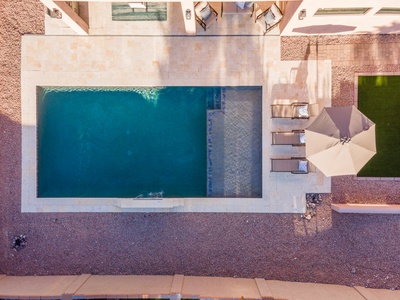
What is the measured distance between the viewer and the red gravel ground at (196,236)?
33.9ft

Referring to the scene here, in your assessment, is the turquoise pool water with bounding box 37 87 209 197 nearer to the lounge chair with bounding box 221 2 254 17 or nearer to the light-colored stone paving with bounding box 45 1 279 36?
the light-colored stone paving with bounding box 45 1 279 36

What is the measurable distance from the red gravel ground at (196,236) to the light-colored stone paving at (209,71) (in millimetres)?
400

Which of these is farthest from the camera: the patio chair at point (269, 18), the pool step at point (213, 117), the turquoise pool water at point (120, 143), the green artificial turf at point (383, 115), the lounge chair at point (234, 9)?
the turquoise pool water at point (120, 143)

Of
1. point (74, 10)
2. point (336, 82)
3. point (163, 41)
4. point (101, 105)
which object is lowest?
point (101, 105)

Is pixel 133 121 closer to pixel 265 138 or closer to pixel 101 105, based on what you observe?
pixel 101 105

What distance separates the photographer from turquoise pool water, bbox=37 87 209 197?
35.1 ft

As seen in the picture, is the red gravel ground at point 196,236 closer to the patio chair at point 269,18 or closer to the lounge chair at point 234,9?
the patio chair at point 269,18

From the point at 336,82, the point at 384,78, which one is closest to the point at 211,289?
the point at 336,82

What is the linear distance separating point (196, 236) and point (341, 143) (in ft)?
17.2

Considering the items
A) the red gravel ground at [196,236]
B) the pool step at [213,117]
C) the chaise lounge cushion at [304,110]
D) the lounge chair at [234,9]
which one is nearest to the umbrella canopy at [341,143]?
the chaise lounge cushion at [304,110]

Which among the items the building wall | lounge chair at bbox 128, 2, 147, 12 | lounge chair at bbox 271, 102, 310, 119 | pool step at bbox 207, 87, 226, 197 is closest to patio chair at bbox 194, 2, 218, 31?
lounge chair at bbox 128, 2, 147, 12

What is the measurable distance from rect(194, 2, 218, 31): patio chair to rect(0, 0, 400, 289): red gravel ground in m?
2.43

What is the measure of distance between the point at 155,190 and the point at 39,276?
4653mm

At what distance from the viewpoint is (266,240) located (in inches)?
410
